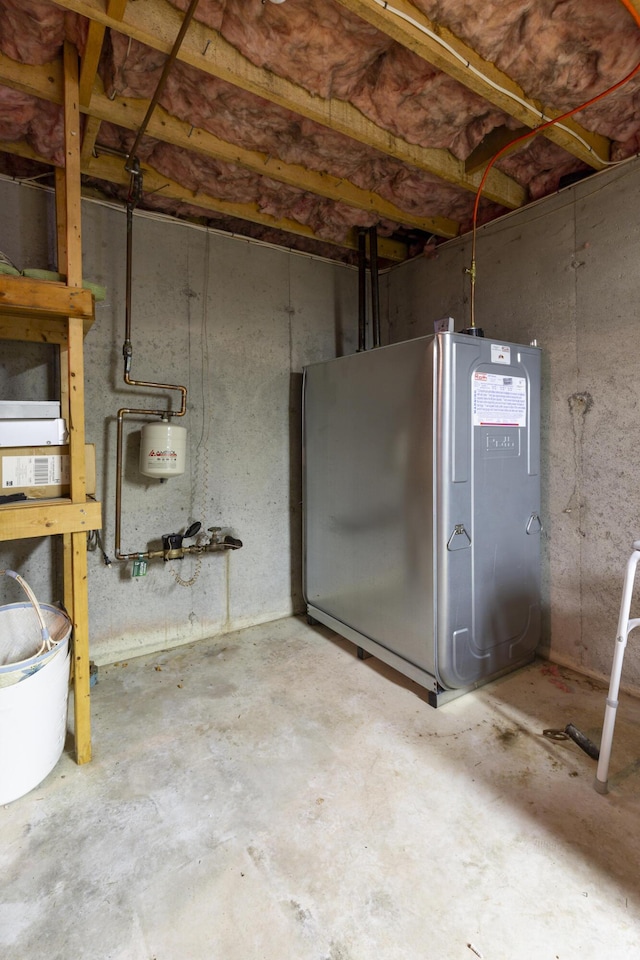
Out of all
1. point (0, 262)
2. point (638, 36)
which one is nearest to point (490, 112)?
point (638, 36)

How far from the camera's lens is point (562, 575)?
227 centimetres

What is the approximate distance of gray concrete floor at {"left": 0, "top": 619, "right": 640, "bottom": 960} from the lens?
3.50 feet

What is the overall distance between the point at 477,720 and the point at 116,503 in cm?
198

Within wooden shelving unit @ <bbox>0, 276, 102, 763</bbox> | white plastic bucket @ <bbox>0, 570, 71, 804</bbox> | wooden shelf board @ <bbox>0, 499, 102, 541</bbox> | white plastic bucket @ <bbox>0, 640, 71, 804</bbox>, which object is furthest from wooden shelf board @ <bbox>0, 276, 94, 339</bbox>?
white plastic bucket @ <bbox>0, 640, 71, 804</bbox>

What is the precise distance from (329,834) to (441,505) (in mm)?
1189

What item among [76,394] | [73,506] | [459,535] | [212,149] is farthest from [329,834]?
[212,149]

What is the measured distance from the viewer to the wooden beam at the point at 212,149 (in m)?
1.64

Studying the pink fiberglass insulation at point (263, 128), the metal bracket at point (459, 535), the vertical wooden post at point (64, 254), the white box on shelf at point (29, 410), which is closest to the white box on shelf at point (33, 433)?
the white box on shelf at point (29, 410)

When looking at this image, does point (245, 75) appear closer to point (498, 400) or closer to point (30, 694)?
point (498, 400)

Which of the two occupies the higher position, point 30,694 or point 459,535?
point 459,535

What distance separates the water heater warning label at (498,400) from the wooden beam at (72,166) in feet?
5.20

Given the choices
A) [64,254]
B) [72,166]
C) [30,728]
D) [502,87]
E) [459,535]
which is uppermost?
[502,87]

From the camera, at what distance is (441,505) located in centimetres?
184

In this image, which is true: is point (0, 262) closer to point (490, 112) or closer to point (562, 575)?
point (490, 112)
